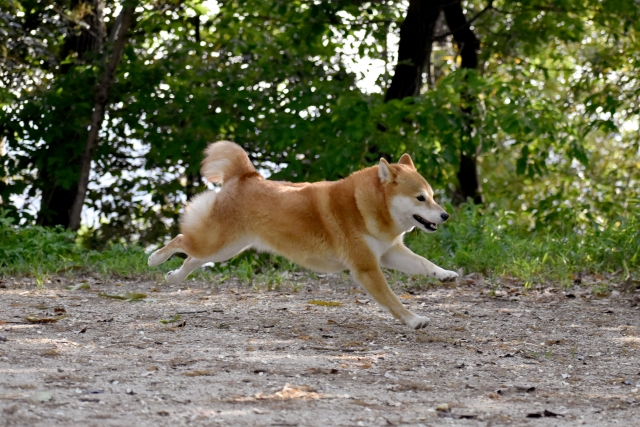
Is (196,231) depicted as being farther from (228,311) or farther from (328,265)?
(328,265)

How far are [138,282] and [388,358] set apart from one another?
3.59 meters

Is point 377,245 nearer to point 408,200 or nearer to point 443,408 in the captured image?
point 408,200

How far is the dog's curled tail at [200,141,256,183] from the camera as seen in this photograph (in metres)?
6.16

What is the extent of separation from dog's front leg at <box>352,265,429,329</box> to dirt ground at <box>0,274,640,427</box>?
0.42 feet

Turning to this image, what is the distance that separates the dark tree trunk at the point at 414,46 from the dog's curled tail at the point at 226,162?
554cm

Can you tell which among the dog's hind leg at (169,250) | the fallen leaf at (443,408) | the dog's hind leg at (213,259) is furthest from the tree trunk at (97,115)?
the fallen leaf at (443,408)

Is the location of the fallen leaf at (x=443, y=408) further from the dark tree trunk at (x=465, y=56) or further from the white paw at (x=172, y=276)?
the dark tree trunk at (x=465, y=56)

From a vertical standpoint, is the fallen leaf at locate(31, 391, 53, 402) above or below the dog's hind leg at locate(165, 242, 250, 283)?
below

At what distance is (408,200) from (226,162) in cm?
148

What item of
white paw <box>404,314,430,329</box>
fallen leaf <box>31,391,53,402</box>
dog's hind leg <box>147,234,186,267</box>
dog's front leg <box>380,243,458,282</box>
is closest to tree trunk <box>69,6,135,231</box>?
dog's hind leg <box>147,234,186,267</box>

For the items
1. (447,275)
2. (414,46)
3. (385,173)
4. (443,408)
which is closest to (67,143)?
(414,46)

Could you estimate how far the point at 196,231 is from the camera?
6078 millimetres

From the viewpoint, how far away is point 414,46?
11.3 m

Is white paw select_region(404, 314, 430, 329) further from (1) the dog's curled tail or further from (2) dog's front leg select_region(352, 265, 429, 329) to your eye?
(1) the dog's curled tail
